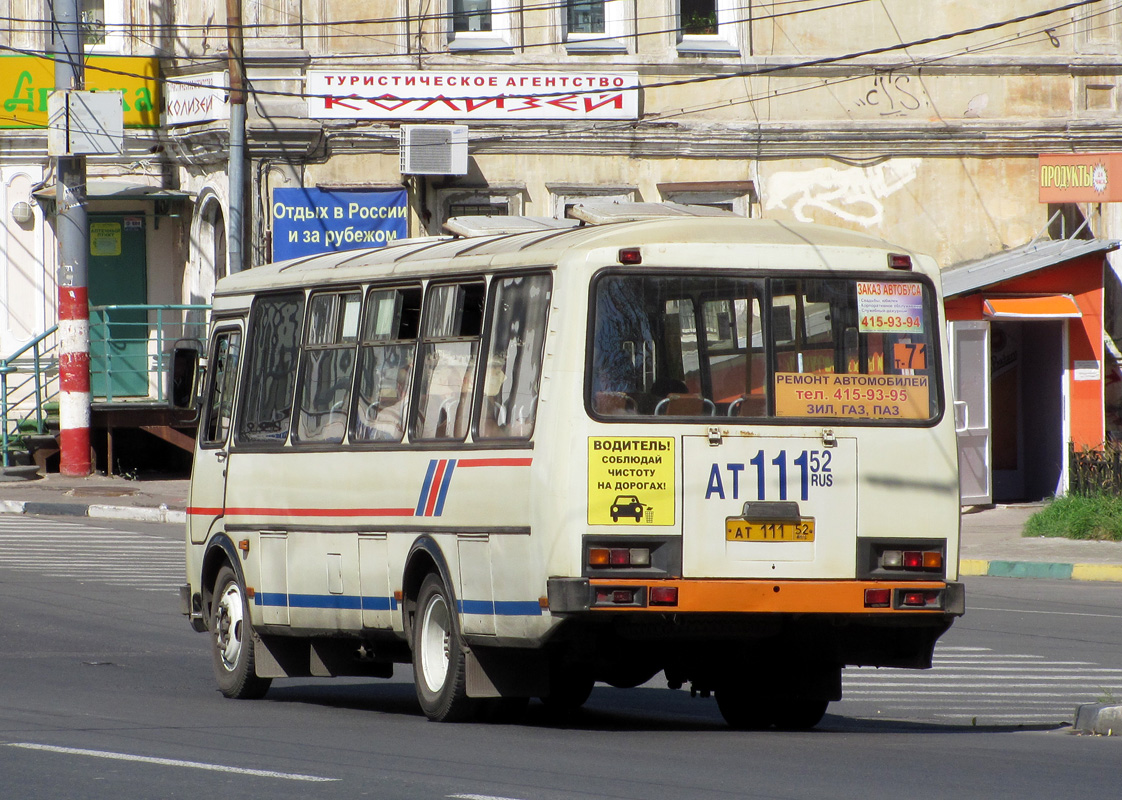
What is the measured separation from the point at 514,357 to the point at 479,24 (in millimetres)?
17856

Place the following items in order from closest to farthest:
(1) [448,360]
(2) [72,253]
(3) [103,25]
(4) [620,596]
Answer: (4) [620,596] < (1) [448,360] < (2) [72,253] < (3) [103,25]

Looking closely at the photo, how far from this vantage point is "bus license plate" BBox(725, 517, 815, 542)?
8703mm

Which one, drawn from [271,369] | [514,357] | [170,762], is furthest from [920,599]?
[271,369]

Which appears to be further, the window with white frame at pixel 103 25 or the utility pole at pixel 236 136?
the window with white frame at pixel 103 25

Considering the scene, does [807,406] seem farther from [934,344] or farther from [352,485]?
[352,485]

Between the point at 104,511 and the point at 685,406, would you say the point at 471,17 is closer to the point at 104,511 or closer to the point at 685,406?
the point at 104,511

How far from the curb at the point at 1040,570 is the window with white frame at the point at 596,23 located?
1052 centimetres

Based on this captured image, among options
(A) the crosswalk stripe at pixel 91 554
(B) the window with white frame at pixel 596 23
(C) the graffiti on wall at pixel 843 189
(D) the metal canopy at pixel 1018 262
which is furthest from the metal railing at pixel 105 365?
(D) the metal canopy at pixel 1018 262

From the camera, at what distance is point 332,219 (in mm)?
25797

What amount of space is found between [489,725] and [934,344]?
3.09m

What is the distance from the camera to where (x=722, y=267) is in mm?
9008

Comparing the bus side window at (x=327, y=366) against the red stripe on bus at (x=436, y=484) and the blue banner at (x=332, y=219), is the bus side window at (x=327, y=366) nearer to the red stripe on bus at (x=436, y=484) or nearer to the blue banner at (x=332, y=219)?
the red stripe on bus at (x=436, y=484)

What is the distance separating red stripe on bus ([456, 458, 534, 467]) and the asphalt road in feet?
4.44

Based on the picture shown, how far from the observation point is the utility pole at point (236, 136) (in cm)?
2425
